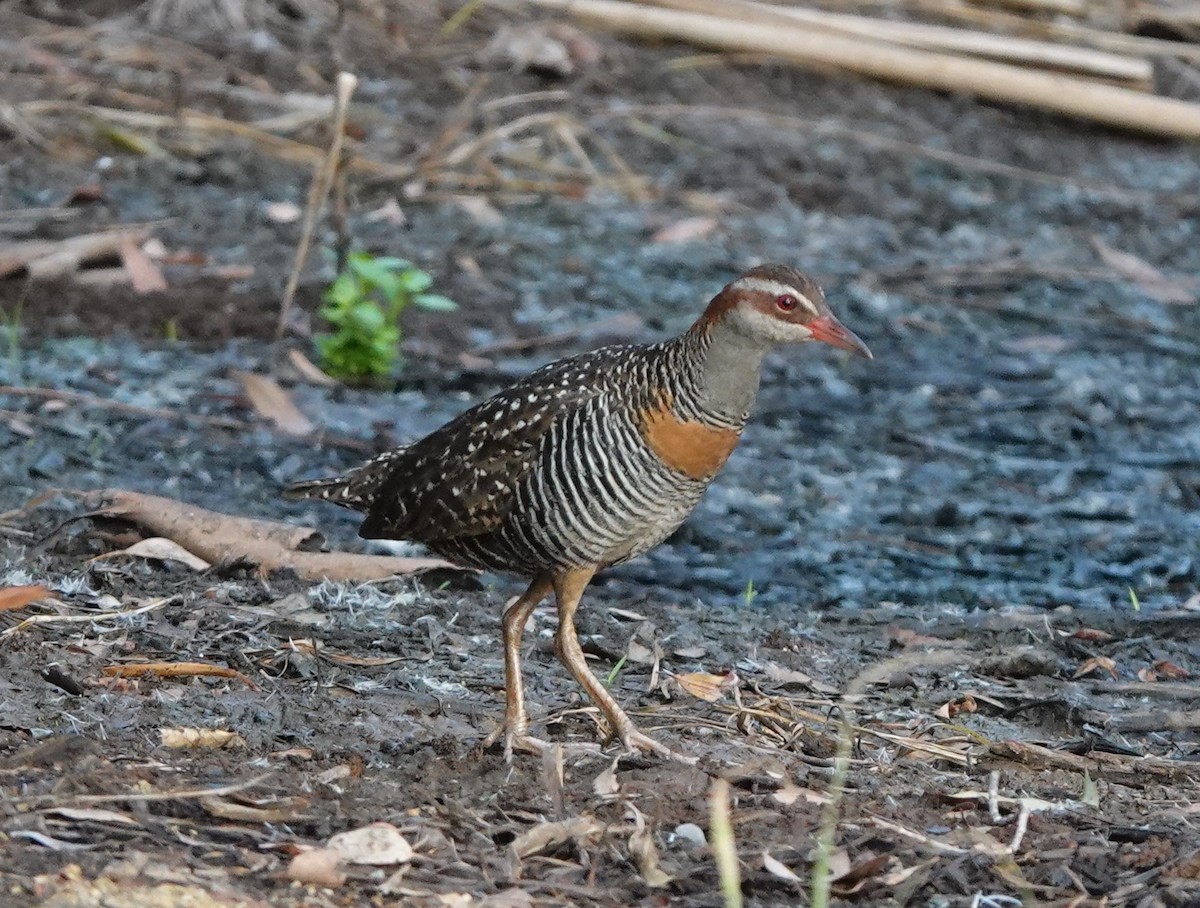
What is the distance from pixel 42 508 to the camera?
20.6 ft

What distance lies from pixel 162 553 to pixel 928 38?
25.8ft

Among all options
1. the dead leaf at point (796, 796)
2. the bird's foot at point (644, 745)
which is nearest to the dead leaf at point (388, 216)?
the bird's foot at point (644, 745)

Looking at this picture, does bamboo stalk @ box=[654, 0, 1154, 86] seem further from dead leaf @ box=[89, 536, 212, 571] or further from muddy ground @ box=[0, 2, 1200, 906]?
dead leaf @ box=[89, 536, 212, 571]

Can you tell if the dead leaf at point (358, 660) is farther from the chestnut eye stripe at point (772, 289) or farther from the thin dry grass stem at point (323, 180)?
the thin dry grass stem at point (323, 180)

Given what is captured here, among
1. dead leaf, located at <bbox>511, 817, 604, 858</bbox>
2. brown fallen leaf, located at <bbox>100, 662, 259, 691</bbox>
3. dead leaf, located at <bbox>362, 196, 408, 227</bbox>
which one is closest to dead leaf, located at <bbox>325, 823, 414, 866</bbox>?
dead leaf, located at <bbox>511, 817, 604, 858</bbox>

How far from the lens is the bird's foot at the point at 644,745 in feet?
14.9

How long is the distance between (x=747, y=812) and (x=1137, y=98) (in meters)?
9.03

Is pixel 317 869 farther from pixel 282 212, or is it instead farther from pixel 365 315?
pixel 282 212

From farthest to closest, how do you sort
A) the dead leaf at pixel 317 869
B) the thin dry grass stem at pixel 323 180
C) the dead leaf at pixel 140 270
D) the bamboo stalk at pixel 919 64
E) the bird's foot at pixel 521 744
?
the bamboo stalk at pixel 919 64, the dead leaf at pixel 140 270, the thin dry grass stem at pixel 323 180, the bird's foot at pixel 521 744, the dead leaf at pixel 317 869

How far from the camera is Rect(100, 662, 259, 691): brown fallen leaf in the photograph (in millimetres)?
4754

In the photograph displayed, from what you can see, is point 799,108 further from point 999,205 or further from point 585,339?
point 585,339

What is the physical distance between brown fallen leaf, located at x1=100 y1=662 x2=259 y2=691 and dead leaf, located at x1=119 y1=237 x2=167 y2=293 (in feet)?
13.2

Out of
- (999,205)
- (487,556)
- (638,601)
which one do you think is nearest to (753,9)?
(999,205)

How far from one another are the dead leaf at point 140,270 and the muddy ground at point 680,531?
0.08 metres
